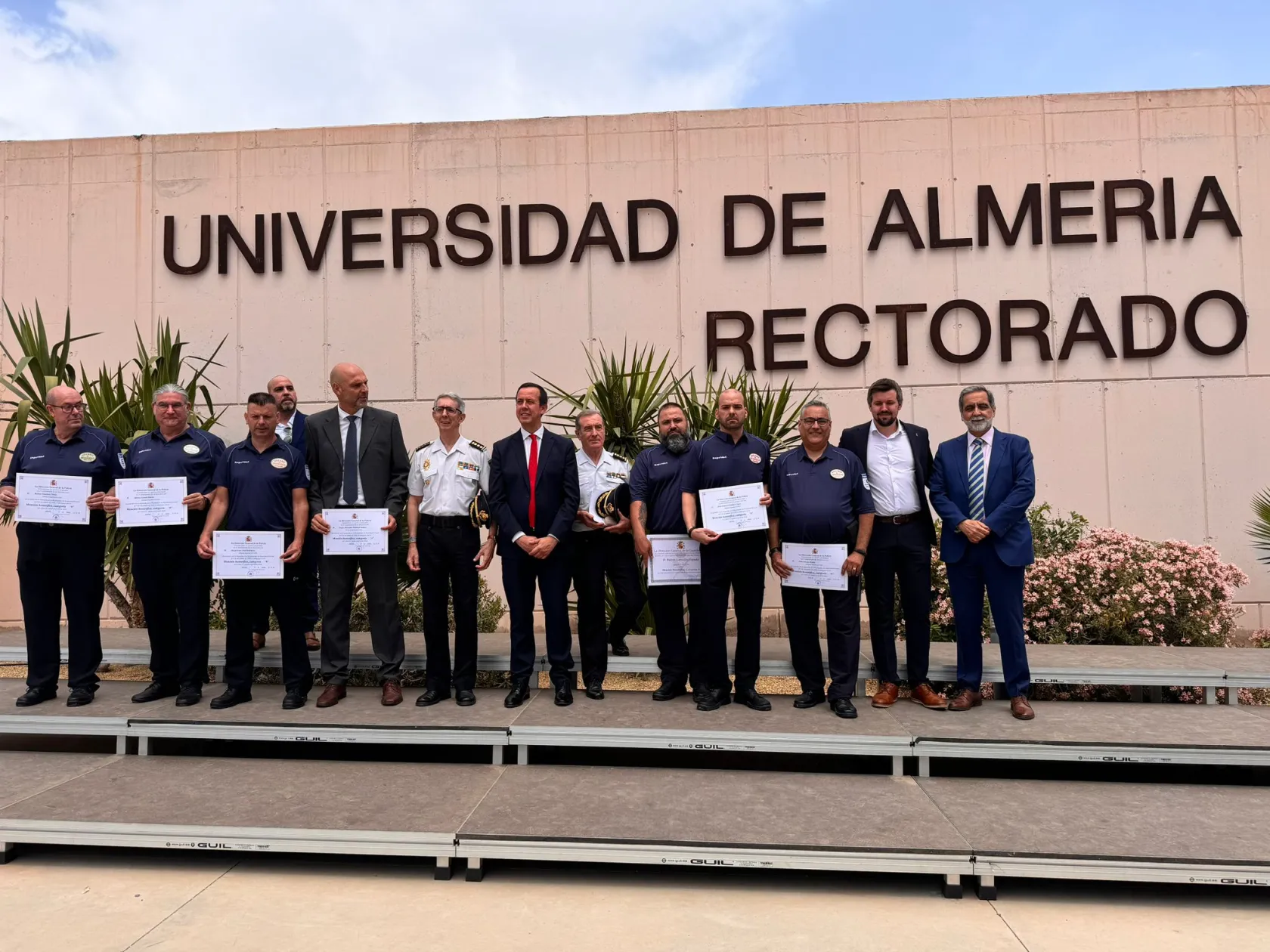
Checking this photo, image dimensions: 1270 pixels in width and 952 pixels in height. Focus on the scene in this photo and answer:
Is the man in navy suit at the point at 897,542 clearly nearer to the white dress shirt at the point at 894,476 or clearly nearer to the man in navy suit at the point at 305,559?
the white dress shirt at the point at 894,476

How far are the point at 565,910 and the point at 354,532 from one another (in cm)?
226

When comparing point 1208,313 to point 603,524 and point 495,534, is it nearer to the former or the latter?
point 603,524

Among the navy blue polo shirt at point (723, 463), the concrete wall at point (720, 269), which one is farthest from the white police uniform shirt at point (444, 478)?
the concrete wall at point (720, 269)

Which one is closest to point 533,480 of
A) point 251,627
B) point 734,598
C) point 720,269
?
point 734,598

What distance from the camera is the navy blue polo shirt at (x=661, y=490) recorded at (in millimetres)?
4457

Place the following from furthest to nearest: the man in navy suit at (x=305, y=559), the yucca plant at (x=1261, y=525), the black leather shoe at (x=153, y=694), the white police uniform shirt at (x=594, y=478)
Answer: the yucca plant at (x=1261, y=525) < the man in navy suit at (x=305, y=559) < the white police uniform shirt at (x=594, y=478) < the black leather shoe at (x=153, y=694)

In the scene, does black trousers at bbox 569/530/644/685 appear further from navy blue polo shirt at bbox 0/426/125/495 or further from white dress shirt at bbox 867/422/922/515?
navy blue polo shirt at bbox 0/426/125/495

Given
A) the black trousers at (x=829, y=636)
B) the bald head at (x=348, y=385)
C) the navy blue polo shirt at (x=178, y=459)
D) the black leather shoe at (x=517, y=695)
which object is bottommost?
the black leather shoe at (x=517, y=695)

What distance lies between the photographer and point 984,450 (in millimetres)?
4312

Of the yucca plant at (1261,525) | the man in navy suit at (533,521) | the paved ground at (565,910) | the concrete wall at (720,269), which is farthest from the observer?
the concrete wall at (720,269)

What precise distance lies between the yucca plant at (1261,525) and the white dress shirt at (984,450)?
12.5 ft

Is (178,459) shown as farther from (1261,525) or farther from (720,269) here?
(1261,525)

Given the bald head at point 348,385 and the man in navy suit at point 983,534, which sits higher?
the bald head at point 348,385

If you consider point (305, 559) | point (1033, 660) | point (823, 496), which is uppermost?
point (823, 496)
